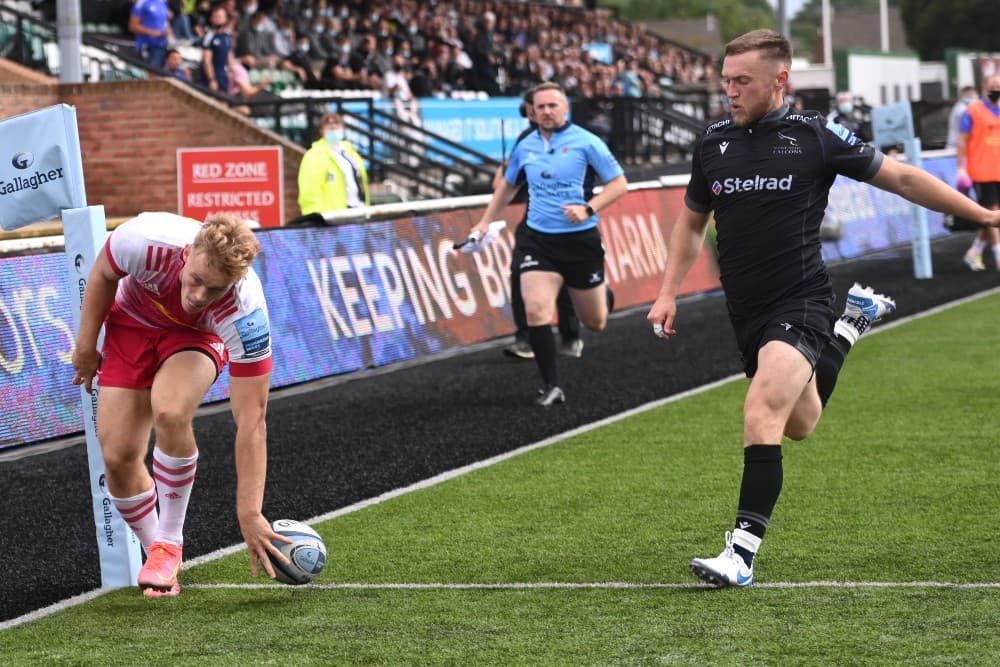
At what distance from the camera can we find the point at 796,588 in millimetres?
5891

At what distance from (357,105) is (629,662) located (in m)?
19.2

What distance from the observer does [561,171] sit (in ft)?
36.0

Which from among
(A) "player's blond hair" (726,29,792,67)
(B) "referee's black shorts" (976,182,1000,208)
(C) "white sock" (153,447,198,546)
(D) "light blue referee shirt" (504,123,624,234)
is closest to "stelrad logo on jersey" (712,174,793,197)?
(A) "player's blond hair" (726,29,792,67)

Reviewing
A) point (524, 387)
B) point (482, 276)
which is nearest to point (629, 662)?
point (524, 387)

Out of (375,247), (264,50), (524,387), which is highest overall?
(264,50)

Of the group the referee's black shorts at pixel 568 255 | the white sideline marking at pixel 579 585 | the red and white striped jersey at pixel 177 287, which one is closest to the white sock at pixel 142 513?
the white sideline marking at pixel 579 585

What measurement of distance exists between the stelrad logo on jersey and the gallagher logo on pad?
8.50 feet

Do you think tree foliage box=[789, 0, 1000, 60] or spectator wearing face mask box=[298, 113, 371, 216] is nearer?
spectator wearing face mask box=[298, 113, 371, 216]

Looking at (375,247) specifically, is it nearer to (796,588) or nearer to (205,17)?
(796,588)

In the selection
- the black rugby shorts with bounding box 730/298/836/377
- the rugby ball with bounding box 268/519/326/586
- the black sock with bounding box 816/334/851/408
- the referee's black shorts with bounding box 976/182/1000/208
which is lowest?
the rugby ball with bounding box 268/519/326/586

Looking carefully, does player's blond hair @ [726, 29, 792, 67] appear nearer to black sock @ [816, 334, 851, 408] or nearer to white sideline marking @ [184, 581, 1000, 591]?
black sock @ [816, 334, 851, 408]

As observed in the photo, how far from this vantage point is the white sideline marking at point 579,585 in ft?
19.2

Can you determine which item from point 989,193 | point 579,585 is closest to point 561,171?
point 579,585

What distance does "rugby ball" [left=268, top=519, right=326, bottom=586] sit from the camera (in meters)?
5.95
